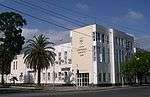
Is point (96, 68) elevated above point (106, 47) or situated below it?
below

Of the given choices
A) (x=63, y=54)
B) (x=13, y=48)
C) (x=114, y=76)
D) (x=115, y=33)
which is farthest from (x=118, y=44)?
(x=13, y=48)

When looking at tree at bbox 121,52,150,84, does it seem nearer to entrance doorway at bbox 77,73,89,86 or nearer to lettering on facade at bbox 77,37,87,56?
entrance doorway at bbox 77,73,89,86

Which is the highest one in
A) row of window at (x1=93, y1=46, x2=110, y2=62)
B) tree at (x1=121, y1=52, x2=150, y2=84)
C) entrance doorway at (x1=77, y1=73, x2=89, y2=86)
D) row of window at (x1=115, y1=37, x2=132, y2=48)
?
row of window at (x1=115, y1=37, x2=132, y2=48)

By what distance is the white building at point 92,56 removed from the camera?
67.0 metres

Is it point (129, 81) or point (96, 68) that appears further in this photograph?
point (129, 81)

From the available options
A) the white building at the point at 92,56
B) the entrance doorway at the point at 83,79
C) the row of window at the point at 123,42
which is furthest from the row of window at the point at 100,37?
the entrance doorway at the point at 83,79

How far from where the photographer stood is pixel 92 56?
2633 inches

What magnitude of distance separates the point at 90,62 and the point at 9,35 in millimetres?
18526

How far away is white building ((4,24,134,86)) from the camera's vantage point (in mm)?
67000

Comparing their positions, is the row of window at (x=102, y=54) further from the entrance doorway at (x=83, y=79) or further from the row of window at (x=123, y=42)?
the row of window at (x=123, y=42)

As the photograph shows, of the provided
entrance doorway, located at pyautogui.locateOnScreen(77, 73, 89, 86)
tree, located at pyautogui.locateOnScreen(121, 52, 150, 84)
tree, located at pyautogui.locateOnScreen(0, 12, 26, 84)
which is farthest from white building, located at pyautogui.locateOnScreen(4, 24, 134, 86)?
tree, located at pyautogui.locateOnScreen(0, 12, 26, 84)

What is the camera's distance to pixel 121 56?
7488cm

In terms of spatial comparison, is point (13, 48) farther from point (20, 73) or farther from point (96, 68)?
point (20, 73)

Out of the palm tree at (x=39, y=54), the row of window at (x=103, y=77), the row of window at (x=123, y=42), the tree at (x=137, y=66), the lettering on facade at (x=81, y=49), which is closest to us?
the palm tree at (x=39, y=54)
